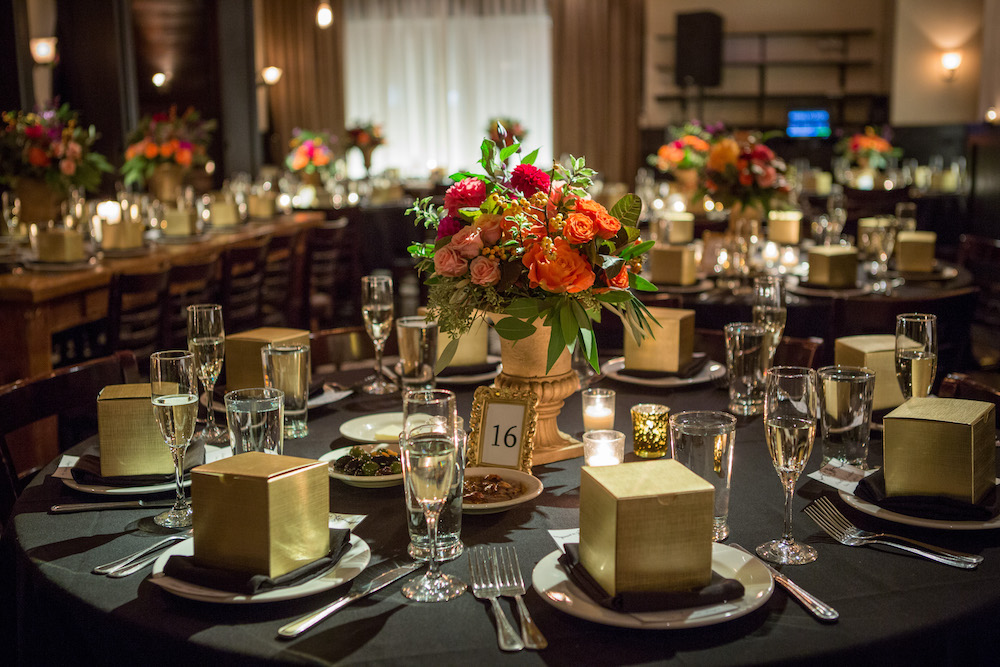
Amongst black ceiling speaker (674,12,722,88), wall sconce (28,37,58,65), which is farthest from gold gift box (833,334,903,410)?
black ceiling speaker (674,12,722,88)

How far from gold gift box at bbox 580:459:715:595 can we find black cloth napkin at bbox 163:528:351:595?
33 cm

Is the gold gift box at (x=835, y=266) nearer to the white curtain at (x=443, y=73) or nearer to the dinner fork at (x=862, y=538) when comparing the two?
the dinner fork at (x=862, y=538)

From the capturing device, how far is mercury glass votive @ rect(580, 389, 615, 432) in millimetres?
1725

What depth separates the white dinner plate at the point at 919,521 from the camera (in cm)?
132

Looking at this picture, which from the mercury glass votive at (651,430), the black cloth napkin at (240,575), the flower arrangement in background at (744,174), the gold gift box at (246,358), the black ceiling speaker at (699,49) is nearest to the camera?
the black cloth napkin at (240,575)

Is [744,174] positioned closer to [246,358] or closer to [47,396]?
[246,358]

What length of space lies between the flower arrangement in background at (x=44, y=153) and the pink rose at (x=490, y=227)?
10.4 feet

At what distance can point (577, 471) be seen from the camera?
1.62 metres

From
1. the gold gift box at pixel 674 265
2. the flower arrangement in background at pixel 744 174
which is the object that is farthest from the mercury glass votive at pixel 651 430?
the flower arrangement in background at pixel 744 174

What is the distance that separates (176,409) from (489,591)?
1.78 ft

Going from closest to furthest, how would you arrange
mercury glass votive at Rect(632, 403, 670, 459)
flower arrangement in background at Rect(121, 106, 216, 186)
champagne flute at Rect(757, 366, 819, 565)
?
champagne flute at Rect(757, 366, 819, 565) < mercury glass votive at Rect(632, 403, 670, 459) < flower arrangement in background at Rect(121, 106, 216, 186)

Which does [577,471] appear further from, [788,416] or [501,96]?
[501,96]

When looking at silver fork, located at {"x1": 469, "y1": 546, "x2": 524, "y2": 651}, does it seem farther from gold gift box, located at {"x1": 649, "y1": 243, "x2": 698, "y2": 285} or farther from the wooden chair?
gold gift box, located at {"x1": 649, "y1": 243, "x2": 698, "y2": 285}

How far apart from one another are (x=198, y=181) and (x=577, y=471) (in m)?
7.75
